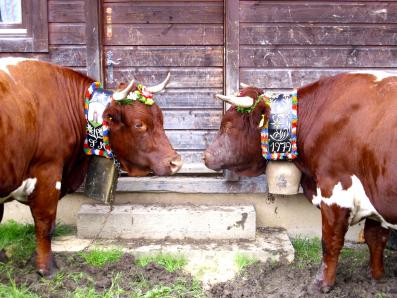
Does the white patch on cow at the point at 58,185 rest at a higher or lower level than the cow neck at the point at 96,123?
lower

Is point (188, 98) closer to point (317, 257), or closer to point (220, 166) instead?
point (220, 166)

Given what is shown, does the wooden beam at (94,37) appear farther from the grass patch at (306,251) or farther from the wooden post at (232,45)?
the grass patch at (306,251)

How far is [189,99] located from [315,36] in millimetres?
1376

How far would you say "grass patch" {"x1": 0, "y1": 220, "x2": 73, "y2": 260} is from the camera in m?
4.68

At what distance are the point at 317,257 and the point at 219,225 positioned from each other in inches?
36.2

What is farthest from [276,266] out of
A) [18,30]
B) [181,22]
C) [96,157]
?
[18,30]

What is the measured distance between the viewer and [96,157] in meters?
4.61

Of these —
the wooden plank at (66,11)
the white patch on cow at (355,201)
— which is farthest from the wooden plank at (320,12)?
the white patch on cow at (355,201)

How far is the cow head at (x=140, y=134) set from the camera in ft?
14.1

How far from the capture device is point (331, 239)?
4.07 m

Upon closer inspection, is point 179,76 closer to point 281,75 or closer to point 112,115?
point 281,75

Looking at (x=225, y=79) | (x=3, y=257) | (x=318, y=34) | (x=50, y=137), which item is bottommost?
(x=3, y=257)

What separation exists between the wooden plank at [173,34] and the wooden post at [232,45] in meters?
0.15

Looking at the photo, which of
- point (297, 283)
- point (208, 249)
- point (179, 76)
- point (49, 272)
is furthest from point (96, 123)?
point (297, 283)
